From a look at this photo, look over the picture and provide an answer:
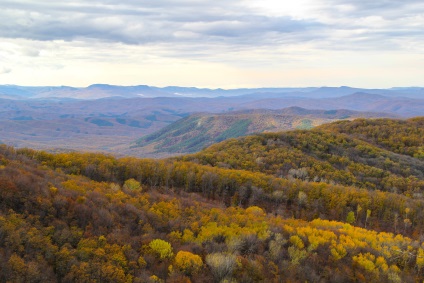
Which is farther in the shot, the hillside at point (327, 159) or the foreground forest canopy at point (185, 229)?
the hillside at point (327, 159)

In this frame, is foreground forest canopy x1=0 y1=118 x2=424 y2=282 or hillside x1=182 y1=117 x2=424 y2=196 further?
hillside x1=182 y1=117 x2=424 y2=196

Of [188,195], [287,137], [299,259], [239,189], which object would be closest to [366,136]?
[287,137]

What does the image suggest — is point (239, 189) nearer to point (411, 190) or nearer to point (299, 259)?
point (299, 259)

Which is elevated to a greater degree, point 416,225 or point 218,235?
point 218,235

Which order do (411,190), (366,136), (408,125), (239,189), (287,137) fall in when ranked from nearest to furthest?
(239,189) → (411,190) → (287,137) → (366,136) → (408,125)

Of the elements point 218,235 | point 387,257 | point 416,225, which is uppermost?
point 218,235

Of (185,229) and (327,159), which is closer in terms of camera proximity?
(185,229)

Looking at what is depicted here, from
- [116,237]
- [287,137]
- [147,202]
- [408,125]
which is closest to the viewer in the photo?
[116,237]

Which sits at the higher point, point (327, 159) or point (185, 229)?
point (185, 229)
